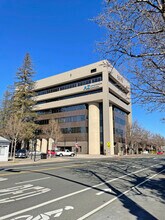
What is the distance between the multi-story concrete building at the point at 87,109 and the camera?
2179 inches

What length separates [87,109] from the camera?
196 feet

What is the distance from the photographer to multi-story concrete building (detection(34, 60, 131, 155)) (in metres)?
55.3

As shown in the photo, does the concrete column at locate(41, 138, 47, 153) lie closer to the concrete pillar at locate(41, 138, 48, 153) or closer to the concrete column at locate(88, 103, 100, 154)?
the concrete pillar at locate(41, 138, 48, 153)

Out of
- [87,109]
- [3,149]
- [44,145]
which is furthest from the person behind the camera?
[44,145]

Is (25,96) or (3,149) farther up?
(25,96)

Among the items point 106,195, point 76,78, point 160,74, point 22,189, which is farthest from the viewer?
point 76,78

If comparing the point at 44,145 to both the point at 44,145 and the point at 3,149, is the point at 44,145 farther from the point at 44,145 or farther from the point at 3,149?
the point at 3,149

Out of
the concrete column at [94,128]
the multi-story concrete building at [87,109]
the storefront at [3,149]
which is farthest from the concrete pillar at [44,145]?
the storefront at [3,149]

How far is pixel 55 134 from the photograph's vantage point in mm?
49250

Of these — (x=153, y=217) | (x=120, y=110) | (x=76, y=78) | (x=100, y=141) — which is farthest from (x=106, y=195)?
(x=120, y=110)

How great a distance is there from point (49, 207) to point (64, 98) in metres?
60.1

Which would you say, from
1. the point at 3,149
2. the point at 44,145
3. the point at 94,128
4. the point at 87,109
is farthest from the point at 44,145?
the point at 3,149

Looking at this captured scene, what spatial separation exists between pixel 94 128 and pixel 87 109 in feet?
22.4

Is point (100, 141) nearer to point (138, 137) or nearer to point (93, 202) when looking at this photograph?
point (138, 137)
